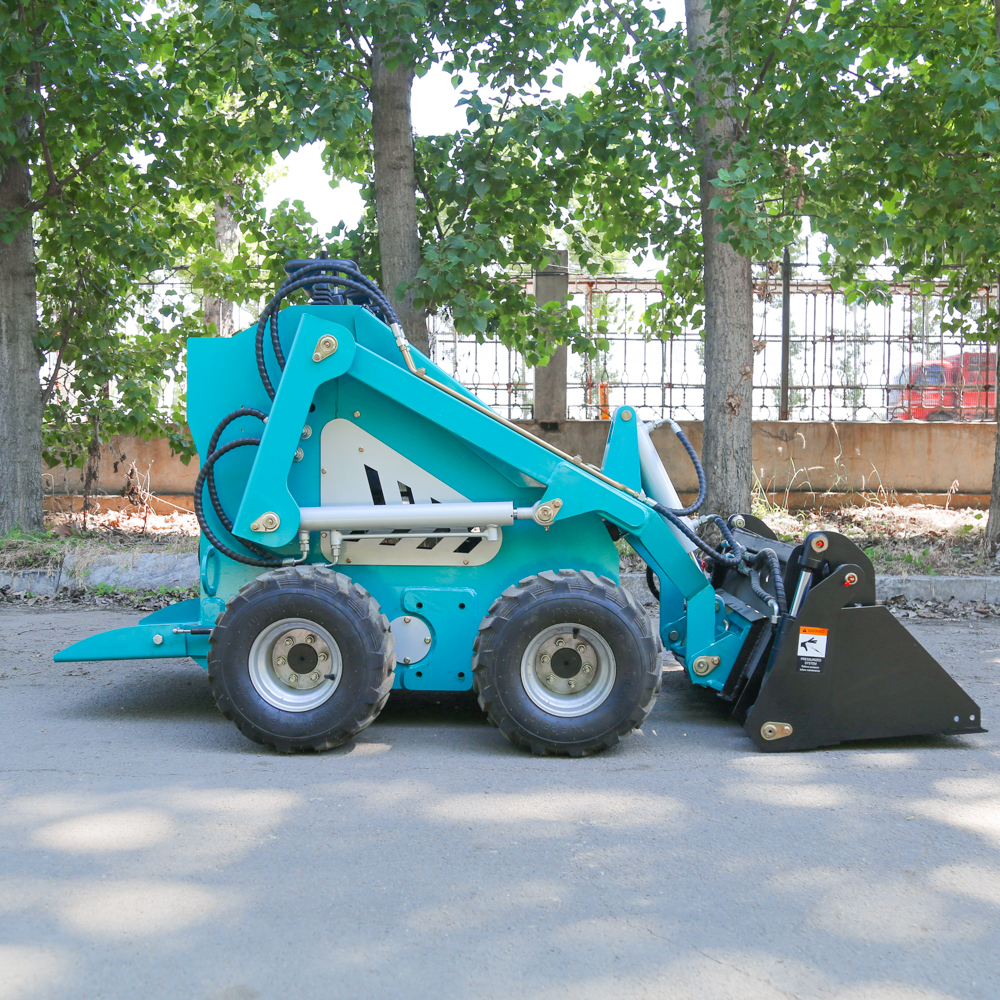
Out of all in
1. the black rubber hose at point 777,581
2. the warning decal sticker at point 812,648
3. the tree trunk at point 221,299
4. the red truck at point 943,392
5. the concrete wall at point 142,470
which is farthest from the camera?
the red truck at point 943,392

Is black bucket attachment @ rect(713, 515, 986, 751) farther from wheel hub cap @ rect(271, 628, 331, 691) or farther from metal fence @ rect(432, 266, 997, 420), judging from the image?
metal fence @ rect(432, 266, 997, 420)

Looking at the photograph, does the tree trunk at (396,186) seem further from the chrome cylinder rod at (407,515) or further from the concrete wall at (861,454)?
the chrome cylinder rod at (407,515)

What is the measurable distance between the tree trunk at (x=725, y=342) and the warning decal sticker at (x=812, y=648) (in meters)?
4.39

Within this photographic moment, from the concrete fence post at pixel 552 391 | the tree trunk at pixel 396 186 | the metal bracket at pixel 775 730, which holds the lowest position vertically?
the metal bracket at pixel 775 730

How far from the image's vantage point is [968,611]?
6.97 metres

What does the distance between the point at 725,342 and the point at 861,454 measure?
3.87 meters

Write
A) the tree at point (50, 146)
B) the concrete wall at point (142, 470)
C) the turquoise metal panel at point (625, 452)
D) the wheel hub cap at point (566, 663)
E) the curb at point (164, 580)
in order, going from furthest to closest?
the concrete wall at point (142, 470)
the tree at point (50, 146)
the curb at point (164, 580)
the turquoise metal panel at point (625, 452)
the wheel hub cap at point (566, 663)

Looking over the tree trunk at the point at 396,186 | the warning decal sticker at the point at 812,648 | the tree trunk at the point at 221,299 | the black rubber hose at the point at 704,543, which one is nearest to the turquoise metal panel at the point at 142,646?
the black rubber hose at the point at 704,543

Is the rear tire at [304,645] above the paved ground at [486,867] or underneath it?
above

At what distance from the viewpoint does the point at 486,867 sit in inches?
108

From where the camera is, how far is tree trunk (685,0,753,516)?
8164mm

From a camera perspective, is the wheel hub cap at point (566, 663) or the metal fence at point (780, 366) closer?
the wheel hub cap at point (566, 663)

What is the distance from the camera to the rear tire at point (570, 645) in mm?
3791

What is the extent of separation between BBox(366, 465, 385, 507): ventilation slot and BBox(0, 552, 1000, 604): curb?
3.51 m
